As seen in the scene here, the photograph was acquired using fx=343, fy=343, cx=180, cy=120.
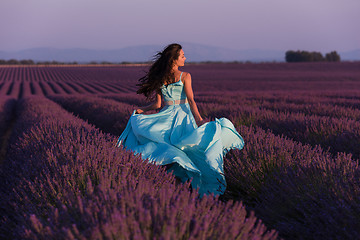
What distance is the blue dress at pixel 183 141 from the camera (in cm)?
318

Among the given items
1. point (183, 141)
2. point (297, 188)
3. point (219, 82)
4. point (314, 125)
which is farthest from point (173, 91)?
point (219, 82)

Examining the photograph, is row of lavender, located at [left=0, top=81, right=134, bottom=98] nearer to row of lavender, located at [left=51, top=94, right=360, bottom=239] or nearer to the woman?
the woman

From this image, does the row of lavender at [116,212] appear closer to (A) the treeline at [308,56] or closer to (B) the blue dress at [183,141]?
(B) the blue dress at [183,141]

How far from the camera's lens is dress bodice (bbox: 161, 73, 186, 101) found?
141 inches

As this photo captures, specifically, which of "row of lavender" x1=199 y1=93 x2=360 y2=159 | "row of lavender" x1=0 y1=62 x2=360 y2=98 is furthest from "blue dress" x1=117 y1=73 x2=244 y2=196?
"row of lavender" x1=0 y1=62 x2=360 y2=98

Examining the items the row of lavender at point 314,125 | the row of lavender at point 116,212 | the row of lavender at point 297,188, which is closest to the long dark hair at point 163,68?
the row of lavender at point 297,188

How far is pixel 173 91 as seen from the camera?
363 centimetres

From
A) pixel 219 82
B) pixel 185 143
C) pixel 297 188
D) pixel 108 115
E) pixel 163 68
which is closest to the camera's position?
pixel 297 188

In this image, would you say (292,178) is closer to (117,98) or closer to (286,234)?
(286,234)

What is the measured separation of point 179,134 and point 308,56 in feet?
247

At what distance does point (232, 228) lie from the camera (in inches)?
53.4

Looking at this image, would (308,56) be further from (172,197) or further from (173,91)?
(172,197)

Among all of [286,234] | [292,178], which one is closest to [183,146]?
[292,178]

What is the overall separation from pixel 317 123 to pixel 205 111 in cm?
259
